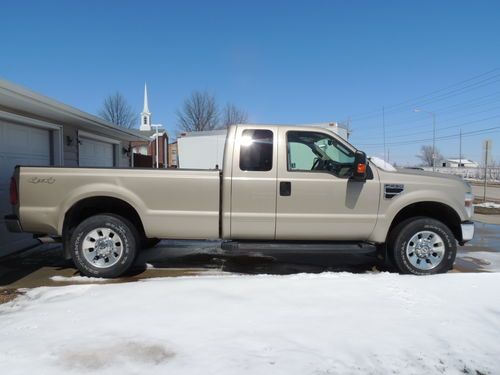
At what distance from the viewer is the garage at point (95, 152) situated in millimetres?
10547

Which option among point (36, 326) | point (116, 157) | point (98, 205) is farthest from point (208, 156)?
point (36, 326)

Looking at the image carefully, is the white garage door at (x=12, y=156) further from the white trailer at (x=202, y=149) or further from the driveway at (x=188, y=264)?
the white trailer at (x=202, y=149)

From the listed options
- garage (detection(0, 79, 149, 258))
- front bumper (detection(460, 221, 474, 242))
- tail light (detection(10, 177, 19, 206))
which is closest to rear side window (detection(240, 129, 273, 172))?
front bumper (detection(460, 221, 474, 242))

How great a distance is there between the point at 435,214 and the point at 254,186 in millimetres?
2625

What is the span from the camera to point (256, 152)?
18.7 feet

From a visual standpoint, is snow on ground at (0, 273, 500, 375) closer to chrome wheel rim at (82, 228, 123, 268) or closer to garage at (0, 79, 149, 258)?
chrome wheel rim at (82, 228, 123, 268)

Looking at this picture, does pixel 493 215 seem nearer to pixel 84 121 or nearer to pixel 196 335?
pixel 84 121

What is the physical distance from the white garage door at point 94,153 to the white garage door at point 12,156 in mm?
2012

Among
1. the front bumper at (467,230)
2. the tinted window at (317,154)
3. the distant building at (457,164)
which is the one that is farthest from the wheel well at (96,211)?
the distant building at (457,164)

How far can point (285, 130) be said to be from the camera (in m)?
5.81

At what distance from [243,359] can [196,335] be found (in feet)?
1.93

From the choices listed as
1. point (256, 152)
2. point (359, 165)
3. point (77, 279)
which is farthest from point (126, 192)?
point (359, 165)

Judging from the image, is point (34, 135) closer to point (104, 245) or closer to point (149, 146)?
point (104, 245)

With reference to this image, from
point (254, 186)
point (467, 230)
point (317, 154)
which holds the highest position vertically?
point (317, 154)
